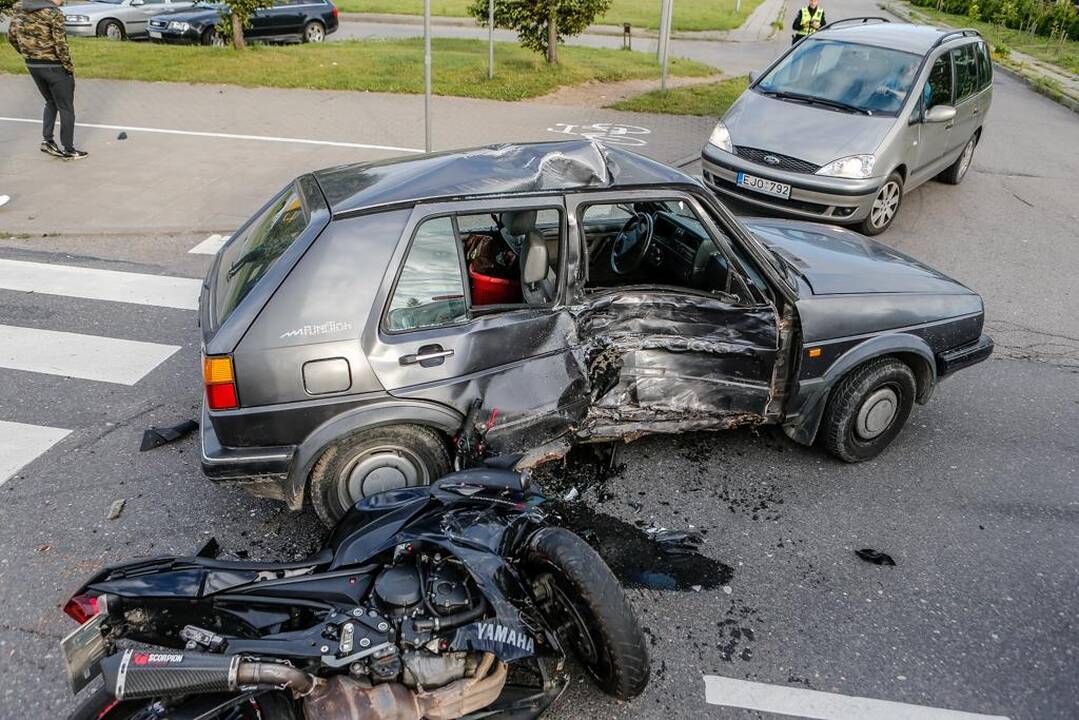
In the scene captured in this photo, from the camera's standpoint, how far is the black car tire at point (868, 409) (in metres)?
5.16

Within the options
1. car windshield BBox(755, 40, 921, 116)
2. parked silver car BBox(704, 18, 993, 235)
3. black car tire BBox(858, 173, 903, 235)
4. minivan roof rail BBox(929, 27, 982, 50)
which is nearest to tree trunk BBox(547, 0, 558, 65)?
parked silver car BBox(704, 18, 993, 235)

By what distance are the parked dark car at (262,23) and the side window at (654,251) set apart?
48.3ft

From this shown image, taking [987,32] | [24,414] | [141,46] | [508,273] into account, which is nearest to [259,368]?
[508,273]

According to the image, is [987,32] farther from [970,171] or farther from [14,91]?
[14,91]

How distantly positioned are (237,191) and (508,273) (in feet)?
20.3

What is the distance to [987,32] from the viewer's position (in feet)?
94.7

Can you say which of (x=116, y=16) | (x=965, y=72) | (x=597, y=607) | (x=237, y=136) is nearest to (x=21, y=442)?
(x=597, y=607)

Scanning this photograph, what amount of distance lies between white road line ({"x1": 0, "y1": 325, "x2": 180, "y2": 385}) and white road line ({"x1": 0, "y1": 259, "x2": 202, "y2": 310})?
2.33 ft

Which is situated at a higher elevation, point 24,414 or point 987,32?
point 987,32

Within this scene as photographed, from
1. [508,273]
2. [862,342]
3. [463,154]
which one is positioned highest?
[463,154]

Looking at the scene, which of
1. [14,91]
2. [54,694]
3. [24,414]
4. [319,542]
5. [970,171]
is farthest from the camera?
[14,91]

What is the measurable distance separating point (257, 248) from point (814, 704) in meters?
3.52

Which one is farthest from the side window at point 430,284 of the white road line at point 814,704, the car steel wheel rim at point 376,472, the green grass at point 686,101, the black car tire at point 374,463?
the green grass at point 686,101

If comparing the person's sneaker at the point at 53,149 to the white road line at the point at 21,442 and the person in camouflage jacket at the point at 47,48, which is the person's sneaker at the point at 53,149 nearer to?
the person in camouflage jacket at the point at 47,48
